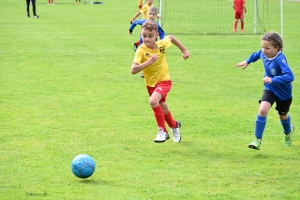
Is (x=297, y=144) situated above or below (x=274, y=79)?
below

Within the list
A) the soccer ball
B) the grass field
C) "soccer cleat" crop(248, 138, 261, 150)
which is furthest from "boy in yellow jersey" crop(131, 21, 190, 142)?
the soccer ball

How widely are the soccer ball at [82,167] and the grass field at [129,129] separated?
121mm

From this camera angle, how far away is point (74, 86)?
14852 mm

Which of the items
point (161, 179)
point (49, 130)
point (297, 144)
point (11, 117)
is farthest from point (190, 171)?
point (11, 117)

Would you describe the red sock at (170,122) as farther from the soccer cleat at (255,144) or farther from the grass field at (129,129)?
the soccer cleat at (255,144)

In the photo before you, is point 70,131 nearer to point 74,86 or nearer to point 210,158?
point 210,158

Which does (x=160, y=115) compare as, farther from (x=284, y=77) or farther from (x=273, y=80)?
(x=284, y=77)

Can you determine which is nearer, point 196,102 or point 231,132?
point 231,132

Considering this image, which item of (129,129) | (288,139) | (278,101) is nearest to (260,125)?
(278,101)

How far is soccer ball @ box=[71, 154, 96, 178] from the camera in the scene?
7.59m

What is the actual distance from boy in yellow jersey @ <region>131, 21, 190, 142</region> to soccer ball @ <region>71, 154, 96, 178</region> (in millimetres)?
1968

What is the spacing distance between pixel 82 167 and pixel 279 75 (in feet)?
10.5

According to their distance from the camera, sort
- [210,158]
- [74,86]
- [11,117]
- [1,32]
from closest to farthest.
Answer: [210,158], [11,117], [74,86], [1,32]

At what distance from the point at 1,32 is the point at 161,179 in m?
19.8
